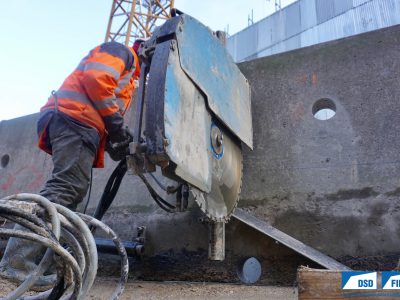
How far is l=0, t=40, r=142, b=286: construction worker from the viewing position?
2.04 metres

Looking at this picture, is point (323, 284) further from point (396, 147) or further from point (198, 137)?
point (396, 147)

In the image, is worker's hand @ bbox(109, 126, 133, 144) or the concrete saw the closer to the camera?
the concrete saw

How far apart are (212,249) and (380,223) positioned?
1120 millimetres

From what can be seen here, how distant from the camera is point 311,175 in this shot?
276 cm

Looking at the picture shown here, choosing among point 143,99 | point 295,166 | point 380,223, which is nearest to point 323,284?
point 143,99

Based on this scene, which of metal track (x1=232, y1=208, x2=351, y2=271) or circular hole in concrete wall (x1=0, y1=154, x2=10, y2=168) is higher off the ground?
circular hole in concrete wall (x1=0, y1=154, x2=10, y2=168)

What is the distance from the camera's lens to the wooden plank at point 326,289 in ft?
3.84

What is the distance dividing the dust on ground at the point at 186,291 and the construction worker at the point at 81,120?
602 mm

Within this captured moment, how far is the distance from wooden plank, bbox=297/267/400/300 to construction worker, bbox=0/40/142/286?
4.33 ft

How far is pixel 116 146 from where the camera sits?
236cm

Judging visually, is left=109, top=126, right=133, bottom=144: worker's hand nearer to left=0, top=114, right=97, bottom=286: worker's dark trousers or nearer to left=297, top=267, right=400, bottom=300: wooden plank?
left=0, top=114, right=97, bottom=286: worker's dark trousers

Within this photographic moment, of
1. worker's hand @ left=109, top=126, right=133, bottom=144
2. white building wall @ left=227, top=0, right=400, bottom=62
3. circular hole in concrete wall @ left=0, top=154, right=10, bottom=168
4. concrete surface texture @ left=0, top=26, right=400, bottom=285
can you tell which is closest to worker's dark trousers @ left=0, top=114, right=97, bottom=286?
worker's hand @ left=109, top=126, right=133, bottom=144

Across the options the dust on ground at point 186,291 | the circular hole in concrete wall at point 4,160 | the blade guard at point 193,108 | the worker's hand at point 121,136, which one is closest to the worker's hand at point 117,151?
the worker's hand at point 121,136

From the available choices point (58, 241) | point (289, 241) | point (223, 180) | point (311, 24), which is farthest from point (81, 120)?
point (311, 24)
